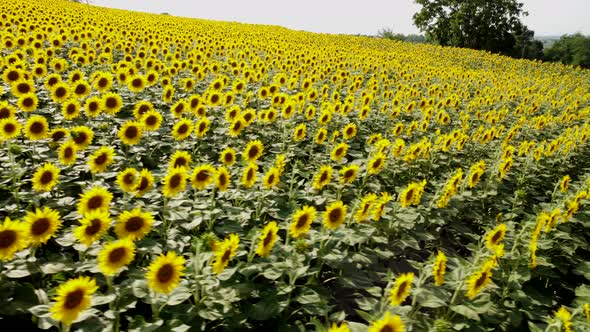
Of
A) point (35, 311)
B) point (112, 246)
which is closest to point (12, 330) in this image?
point (35, 311)

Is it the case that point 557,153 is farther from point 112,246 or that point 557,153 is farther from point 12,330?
point 12,330

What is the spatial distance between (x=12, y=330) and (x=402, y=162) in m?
5.23

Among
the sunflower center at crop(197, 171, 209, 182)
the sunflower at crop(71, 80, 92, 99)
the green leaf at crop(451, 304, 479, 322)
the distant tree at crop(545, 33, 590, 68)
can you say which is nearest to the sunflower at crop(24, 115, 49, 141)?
the sunflower at crop(71, 80, 92, 99)

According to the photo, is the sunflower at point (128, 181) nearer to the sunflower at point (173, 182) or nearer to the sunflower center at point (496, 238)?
the sunflower at point (173, 182)

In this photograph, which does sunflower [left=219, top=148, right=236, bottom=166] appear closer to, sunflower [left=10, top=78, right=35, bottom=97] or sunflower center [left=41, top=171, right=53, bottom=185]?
sunflower center [left=41, top=171, right=53, bottom=185]

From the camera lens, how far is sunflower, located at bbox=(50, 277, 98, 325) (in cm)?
237

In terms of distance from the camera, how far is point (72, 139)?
4340 mm

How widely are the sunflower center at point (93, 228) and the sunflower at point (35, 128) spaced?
2.16 meters

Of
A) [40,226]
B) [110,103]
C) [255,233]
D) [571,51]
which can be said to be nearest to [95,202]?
[40,226]

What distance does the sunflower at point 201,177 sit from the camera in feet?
12.6

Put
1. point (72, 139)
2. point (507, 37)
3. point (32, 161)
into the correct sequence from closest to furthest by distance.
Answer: point (72, 139) < point (32, 161) < point (507, 37)

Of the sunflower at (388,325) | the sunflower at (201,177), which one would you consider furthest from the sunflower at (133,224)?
the sunflower at (388,325)

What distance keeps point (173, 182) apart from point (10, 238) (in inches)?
50.8

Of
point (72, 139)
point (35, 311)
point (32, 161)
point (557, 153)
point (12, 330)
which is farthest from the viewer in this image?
point (557, 153)
